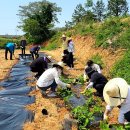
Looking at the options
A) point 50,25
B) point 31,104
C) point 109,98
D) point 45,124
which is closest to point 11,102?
point 31,104

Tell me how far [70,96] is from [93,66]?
1850 mm

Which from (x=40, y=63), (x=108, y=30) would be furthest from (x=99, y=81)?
(x=108, y=30)

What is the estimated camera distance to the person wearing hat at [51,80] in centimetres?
934

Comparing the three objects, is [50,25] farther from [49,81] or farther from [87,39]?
[49,81]

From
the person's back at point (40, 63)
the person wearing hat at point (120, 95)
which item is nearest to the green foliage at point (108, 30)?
the person's back at point (40, 63)

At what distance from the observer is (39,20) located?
43.0 metres

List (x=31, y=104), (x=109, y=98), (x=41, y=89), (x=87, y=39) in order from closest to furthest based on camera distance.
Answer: (x=109, y=98) < (x=31, y=104) < (x=41, y=89) < (x=87, y=39)

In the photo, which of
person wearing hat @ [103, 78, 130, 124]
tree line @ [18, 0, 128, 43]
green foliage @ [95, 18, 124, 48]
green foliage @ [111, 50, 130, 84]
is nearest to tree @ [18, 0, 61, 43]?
tree line @ [18, 0, 128, 43]

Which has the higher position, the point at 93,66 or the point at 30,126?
the point at 93,66

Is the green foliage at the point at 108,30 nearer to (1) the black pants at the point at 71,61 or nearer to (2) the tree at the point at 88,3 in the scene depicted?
(1) the black pants at the point at 71,61

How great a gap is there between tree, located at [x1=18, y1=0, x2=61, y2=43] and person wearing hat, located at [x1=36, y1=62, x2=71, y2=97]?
105 feet

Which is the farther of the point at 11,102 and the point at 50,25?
the point at 50,25

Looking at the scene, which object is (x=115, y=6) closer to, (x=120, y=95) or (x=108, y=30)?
(x=108, y=30)

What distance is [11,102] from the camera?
30.9 ft
